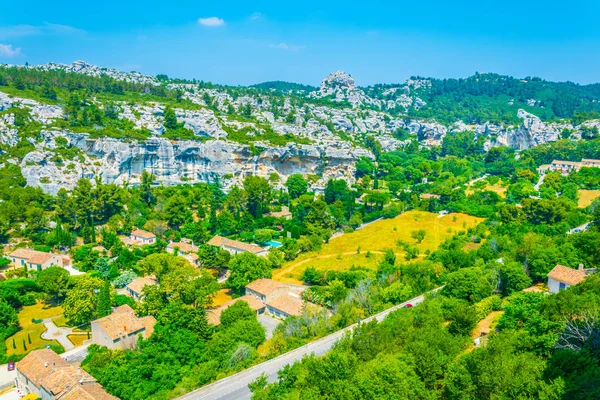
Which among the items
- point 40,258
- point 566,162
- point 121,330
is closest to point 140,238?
point 40,258

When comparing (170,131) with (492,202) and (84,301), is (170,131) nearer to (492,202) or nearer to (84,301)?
(84,301)

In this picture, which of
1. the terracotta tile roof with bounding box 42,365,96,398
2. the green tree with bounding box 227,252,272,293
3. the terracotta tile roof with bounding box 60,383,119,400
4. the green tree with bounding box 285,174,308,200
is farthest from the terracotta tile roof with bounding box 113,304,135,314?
the green tree with bounding box 285,174,308,200

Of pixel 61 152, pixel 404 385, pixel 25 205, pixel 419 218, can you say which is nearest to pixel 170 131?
pixel 61 152

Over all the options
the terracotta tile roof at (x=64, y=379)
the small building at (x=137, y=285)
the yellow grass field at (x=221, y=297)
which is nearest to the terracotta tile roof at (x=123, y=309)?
the small building at (x=137, y=285)

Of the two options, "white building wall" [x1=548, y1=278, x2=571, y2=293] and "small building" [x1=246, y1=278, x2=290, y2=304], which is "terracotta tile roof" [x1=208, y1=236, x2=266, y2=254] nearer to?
"small building" [x1=246, y1=278, x2=290, y2=304]

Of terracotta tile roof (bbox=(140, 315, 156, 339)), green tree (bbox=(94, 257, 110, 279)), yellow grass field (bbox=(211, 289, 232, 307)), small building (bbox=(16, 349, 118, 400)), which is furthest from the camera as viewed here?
green tree (bbox=(94, 257, 110, 279))

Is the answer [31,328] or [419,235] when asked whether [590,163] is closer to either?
[419,235]

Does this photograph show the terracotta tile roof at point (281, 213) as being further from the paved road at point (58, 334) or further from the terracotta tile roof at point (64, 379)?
the terracotta tile roof at point (64, 379)
